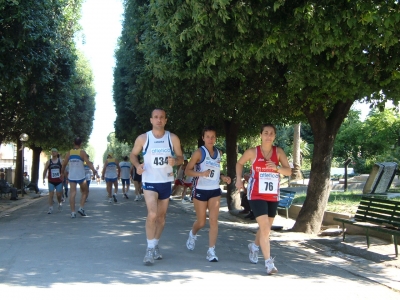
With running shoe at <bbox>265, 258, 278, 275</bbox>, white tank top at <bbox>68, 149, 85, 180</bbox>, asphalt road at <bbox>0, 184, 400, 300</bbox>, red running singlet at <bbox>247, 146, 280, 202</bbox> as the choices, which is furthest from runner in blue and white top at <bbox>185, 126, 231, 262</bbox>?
white tank top at <bbox>68, 149, 85, 180</bbox>

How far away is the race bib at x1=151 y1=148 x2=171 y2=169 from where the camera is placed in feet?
22.5

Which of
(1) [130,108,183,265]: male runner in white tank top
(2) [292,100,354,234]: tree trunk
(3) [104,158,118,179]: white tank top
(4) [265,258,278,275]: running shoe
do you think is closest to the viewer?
(4) [265,258,278,275]: running shoe

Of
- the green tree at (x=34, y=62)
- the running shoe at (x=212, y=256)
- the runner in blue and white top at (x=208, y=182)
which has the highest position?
the green tree at (x=34, y=62)

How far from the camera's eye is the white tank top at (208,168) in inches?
286

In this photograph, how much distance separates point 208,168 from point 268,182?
3.82 feet

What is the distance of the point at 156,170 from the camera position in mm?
6836

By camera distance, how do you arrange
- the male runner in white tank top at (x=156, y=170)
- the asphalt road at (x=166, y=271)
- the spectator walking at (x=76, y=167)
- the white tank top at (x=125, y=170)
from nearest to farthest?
the asphalt road at (x=166, y=271) < the male runner in white tank top at (x=156, y=170) < the spectator walking at (x=76, y=167) < the white tank top at (x=125, y=170)

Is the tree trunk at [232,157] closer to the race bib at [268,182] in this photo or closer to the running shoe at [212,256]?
the running shoe at [212,256]

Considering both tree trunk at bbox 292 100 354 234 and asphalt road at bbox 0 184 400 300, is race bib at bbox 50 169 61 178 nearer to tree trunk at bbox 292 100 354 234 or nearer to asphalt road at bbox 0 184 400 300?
asphalt road at bbox 0 184 400 300

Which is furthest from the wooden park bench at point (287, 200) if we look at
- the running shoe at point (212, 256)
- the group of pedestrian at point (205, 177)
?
the running shoe at point (212, 256)

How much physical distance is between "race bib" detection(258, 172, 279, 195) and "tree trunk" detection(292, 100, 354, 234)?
4.27m

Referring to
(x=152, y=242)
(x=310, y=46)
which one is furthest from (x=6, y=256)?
(x=310, y=46)

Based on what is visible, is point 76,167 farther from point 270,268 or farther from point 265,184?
point 270,268

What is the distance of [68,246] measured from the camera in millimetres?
8078
